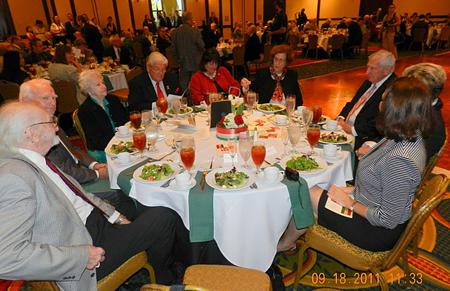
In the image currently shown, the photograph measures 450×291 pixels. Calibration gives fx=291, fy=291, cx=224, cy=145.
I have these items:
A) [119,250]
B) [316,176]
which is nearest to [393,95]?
[316,176]

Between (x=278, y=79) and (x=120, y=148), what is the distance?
2.23 metres

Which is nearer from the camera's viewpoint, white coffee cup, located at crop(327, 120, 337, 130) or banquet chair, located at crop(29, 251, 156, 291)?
banquet chair, located at crop(29, 251, 156, 291)

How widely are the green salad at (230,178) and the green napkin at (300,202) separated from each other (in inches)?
10.0

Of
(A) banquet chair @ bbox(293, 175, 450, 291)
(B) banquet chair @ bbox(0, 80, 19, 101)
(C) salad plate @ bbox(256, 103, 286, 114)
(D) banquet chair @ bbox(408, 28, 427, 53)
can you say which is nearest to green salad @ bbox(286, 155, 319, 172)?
(A) banquet chair @ bbox(293, 175, 450, 291)

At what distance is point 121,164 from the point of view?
2.04 meters

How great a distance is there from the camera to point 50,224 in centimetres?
137

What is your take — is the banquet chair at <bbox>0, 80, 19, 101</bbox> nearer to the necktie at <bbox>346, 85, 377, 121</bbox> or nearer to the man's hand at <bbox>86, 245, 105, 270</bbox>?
the man's hand at <bbox>86, 245, 105, 270</bbox>

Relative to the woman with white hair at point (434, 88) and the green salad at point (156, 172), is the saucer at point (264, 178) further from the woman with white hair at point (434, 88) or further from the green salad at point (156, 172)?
the woman with white hair at point (434, 88)

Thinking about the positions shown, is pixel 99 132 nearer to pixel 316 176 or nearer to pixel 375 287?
pixel 316 176

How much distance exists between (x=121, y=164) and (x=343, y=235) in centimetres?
152

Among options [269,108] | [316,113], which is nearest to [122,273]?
[316,113]

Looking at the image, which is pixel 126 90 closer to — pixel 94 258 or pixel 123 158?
pixel 123 158

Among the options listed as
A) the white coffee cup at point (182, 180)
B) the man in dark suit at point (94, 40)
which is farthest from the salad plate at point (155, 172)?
the man in dark suit at point (94, 40)

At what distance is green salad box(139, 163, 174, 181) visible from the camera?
1808 mm
